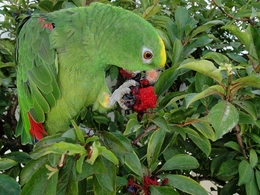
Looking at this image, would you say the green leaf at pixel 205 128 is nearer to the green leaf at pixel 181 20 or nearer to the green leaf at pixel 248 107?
the green leaf at pixel 248 107

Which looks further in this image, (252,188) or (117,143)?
(252,188)

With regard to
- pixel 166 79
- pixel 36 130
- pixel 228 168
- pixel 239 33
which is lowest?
pixel 36 130

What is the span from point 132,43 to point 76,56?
168mm

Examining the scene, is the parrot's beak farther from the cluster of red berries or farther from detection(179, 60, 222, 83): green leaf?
detection(179, 60, 222, 83): green leaf

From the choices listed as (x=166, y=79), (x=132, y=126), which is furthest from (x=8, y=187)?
(x=166, y=79)

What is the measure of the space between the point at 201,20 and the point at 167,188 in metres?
0.69

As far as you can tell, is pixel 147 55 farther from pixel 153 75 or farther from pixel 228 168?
pixel 228 168

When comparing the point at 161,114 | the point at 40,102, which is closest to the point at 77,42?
the point at 40,102

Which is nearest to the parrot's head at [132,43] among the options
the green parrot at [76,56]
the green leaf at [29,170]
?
the green parrot at [76,56]

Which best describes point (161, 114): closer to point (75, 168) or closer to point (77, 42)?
point (75, 168)

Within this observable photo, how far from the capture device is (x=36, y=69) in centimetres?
79

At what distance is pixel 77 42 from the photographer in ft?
2.44

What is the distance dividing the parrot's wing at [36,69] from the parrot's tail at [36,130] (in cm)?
5

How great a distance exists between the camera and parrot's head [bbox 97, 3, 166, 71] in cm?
65
